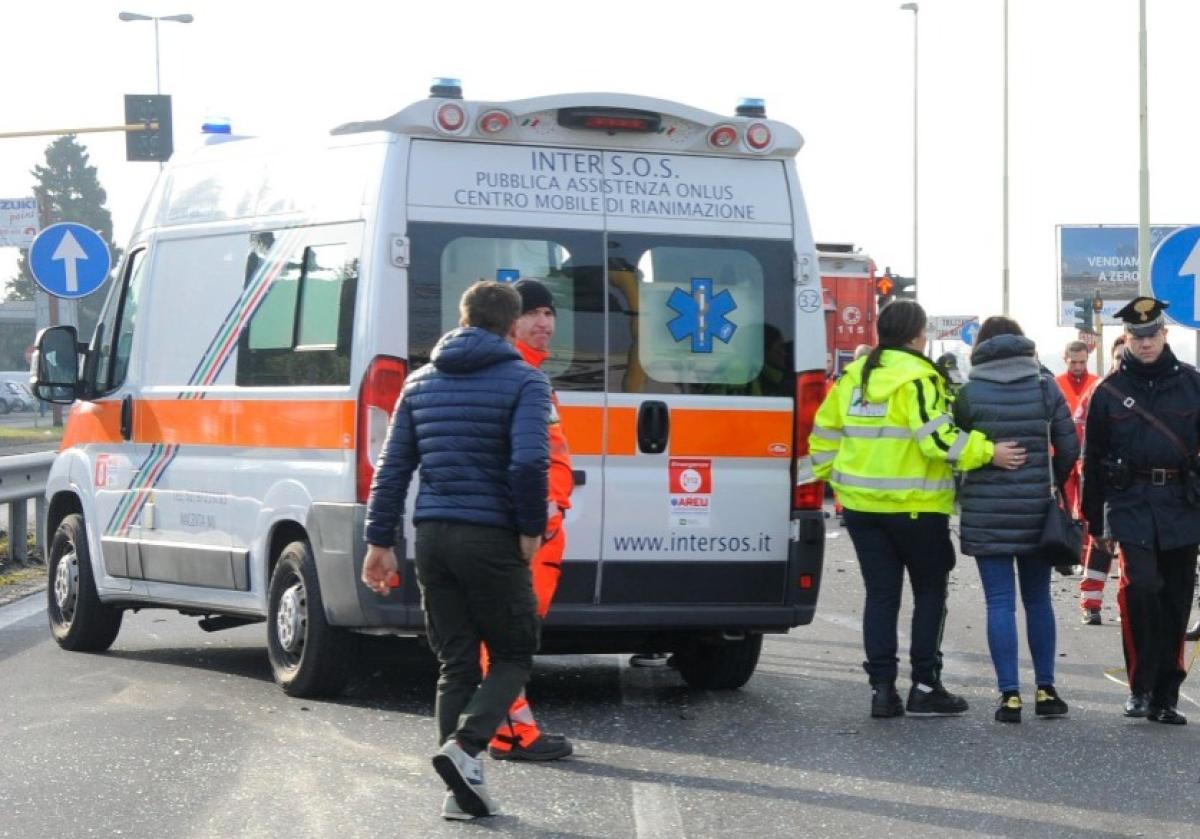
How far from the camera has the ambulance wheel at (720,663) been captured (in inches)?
406

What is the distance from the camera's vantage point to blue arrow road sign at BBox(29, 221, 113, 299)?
21.0 metres

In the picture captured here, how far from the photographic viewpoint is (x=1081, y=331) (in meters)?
49.8

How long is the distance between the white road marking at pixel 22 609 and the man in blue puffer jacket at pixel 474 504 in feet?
19.8

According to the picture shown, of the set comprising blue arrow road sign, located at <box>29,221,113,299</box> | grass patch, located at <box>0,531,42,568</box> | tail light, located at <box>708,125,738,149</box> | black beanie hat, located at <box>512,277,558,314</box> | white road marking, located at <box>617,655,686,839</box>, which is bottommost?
grass patch, located at <box>0,531,42,568</box>

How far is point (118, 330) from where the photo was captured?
11523 millimetres

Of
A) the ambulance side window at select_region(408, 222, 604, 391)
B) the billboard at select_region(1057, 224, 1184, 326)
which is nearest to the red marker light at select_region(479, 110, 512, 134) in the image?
the ambulance side window at select_region(408, 222, 604, 391)

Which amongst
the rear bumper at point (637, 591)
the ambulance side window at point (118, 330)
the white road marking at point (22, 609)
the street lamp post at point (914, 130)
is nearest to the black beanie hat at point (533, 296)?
the rear bumper at point (637, 591)

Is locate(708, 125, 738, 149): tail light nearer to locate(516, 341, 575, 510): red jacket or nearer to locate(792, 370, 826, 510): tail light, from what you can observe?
locate(792, 370, 826, 510): tail light

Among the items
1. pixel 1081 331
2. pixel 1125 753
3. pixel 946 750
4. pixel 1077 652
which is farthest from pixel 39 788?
pixel 1081 331

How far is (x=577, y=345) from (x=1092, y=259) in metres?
73.9

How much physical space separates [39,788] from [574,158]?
342 cm

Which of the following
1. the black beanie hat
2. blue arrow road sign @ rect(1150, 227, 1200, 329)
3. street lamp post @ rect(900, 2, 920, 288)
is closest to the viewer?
the black beanie hat

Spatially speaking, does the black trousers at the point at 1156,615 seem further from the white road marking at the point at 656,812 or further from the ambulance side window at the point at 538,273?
the white road marking at the point at 656,812

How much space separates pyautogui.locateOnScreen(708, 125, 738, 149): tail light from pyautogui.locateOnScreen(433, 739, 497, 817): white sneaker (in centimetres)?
348
